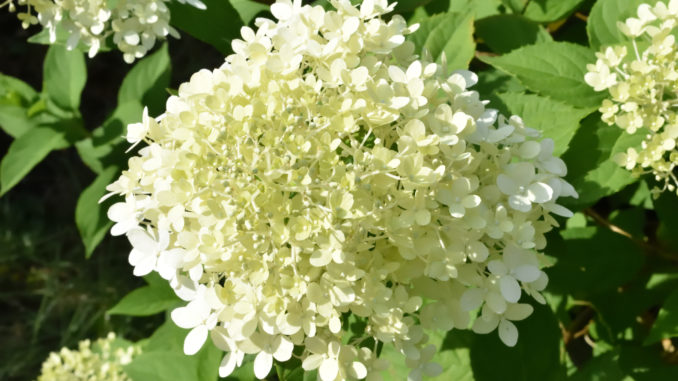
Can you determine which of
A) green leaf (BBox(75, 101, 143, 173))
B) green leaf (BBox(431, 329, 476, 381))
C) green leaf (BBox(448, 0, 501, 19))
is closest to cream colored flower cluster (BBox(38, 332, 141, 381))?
green leaf (BBox(75, 101, 143, 173))

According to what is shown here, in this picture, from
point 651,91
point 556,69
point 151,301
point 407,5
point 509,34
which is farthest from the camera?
point 151,301

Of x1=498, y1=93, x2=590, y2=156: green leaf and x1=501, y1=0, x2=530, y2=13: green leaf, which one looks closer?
x1=498, y1=93, x2=590, y2=156: green leaf

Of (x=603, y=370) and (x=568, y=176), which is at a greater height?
(x=568, y=176)

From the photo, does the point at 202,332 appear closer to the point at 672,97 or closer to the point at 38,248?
the point at 672,97

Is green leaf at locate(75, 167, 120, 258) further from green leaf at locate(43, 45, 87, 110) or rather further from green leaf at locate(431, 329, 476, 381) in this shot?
green leaf at locate(431, 329, 476, 381)

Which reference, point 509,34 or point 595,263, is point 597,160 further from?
point 509,34

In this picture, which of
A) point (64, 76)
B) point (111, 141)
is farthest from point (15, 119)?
point (111, 141)
